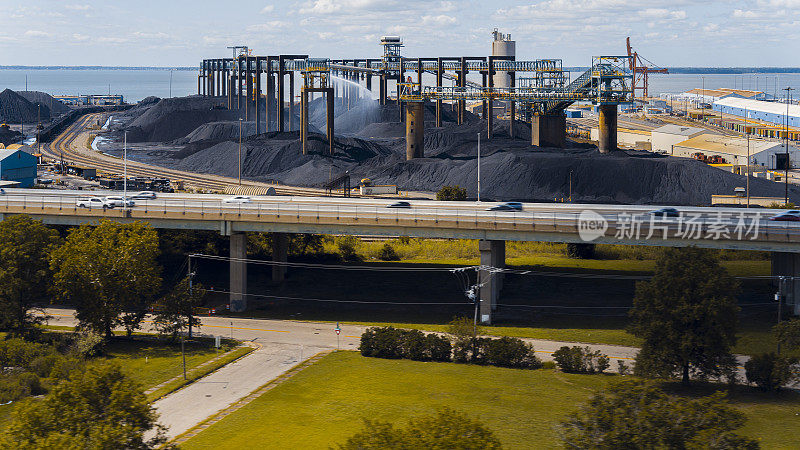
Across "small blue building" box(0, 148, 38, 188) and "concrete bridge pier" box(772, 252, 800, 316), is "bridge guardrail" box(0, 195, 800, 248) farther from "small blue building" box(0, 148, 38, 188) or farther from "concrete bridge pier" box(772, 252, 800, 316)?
"small blue building" box(0, 148, 38, 188)

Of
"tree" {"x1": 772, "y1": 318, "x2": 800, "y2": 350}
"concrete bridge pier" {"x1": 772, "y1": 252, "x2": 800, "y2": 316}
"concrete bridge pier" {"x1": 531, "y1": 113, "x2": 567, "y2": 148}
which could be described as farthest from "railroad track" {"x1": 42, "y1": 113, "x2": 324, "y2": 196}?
"tree" {"x1": 772, "y1": 318, "x2": 800, "y2": 350}

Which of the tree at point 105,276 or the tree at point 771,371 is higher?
the tree at point 105,276

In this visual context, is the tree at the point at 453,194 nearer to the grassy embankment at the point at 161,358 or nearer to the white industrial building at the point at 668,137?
the grassy embankment at the point at 161,358

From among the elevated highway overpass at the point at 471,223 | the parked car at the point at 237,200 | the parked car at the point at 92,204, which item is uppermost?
the parked car at the point at 237,200

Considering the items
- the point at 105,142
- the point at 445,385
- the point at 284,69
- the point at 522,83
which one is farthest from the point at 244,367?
the point at 105,142

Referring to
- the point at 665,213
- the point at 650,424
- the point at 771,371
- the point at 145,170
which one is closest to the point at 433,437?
the point at 650,424

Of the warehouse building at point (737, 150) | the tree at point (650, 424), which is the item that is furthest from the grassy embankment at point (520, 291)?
the warehouse building at point (737, 150)

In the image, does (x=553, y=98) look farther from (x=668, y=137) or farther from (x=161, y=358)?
(x=161, y=358)
